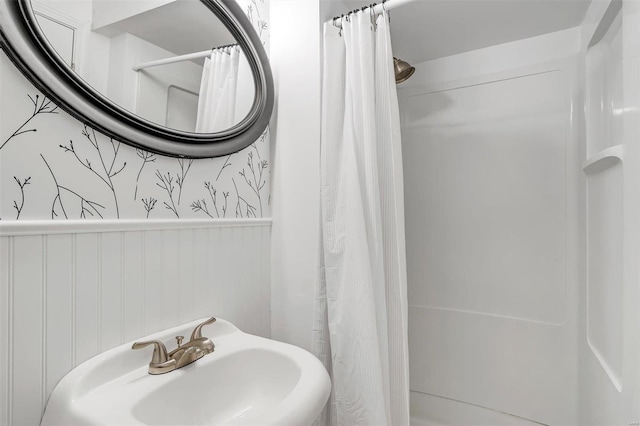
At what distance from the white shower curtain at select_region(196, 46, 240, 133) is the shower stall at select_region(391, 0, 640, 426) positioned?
822 mm

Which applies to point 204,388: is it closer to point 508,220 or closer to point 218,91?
point 218,91

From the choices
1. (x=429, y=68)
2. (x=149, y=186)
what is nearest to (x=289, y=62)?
(x=149, y=186)

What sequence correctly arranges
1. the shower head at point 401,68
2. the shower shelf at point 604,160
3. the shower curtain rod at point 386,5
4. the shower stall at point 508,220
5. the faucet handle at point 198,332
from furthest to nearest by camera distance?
1. the shower head at point 401,68
2. the shower stall at point 508,220
3. the shower curtain rod at point 386,5
4. the shower shelf at point 604,160
5. the faucet handle at point 198,332

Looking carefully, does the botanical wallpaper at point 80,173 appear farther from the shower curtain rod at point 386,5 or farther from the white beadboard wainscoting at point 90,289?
the shower curtain rod at point 386,5

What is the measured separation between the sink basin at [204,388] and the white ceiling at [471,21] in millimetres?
1284

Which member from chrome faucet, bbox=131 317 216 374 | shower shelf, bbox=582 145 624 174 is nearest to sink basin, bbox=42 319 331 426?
chrome faucet, bbox=131 317 216 374

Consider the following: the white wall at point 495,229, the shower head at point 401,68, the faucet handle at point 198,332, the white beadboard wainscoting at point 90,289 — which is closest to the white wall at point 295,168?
the white beadboard wainscoting at point 90,289

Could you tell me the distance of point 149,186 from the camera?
85cm

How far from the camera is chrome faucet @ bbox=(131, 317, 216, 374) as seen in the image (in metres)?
0.77

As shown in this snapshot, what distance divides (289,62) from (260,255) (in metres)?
0.73

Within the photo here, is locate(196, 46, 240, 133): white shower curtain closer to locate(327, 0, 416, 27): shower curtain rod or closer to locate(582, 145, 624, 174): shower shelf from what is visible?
locate(327, 0, 416, 27): shower curtain rod

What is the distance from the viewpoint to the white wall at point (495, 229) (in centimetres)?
157

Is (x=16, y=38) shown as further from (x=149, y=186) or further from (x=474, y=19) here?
(x=474, y=19)

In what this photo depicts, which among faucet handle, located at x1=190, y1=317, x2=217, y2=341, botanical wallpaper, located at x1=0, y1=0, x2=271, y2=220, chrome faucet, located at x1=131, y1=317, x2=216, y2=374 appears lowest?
chrome faucet, located at x1=131, y1=317, x2=216, y2=374
